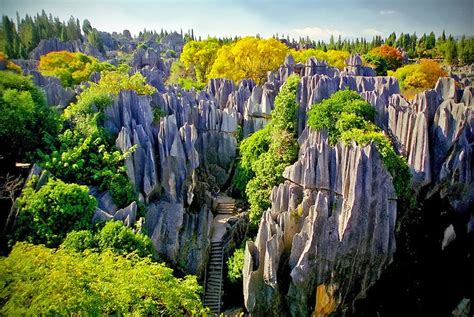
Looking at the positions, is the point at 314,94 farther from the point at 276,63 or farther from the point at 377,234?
the point at 276,63

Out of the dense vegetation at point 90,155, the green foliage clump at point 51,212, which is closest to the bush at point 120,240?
the green foliage clump at point 51,212

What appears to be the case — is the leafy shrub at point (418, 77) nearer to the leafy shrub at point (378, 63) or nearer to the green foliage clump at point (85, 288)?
the leafy shrub at point (378, 63)

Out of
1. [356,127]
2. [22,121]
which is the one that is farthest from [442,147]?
[22,121]

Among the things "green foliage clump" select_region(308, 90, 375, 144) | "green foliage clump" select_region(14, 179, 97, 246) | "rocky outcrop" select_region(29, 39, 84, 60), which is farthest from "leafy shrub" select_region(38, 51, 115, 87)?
"green foliage clump" select_region(308, 90, 375, 144)

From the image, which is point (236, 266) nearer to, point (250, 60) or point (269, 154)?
point (269, 154)

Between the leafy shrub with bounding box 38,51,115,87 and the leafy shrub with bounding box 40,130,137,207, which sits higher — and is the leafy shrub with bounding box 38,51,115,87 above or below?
above

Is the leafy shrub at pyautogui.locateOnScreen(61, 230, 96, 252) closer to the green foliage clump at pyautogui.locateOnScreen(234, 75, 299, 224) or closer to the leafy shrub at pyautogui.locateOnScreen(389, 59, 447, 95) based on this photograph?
the green foliage clump at pyautogui.locateOnScreen(234, 75, 299, 224)
